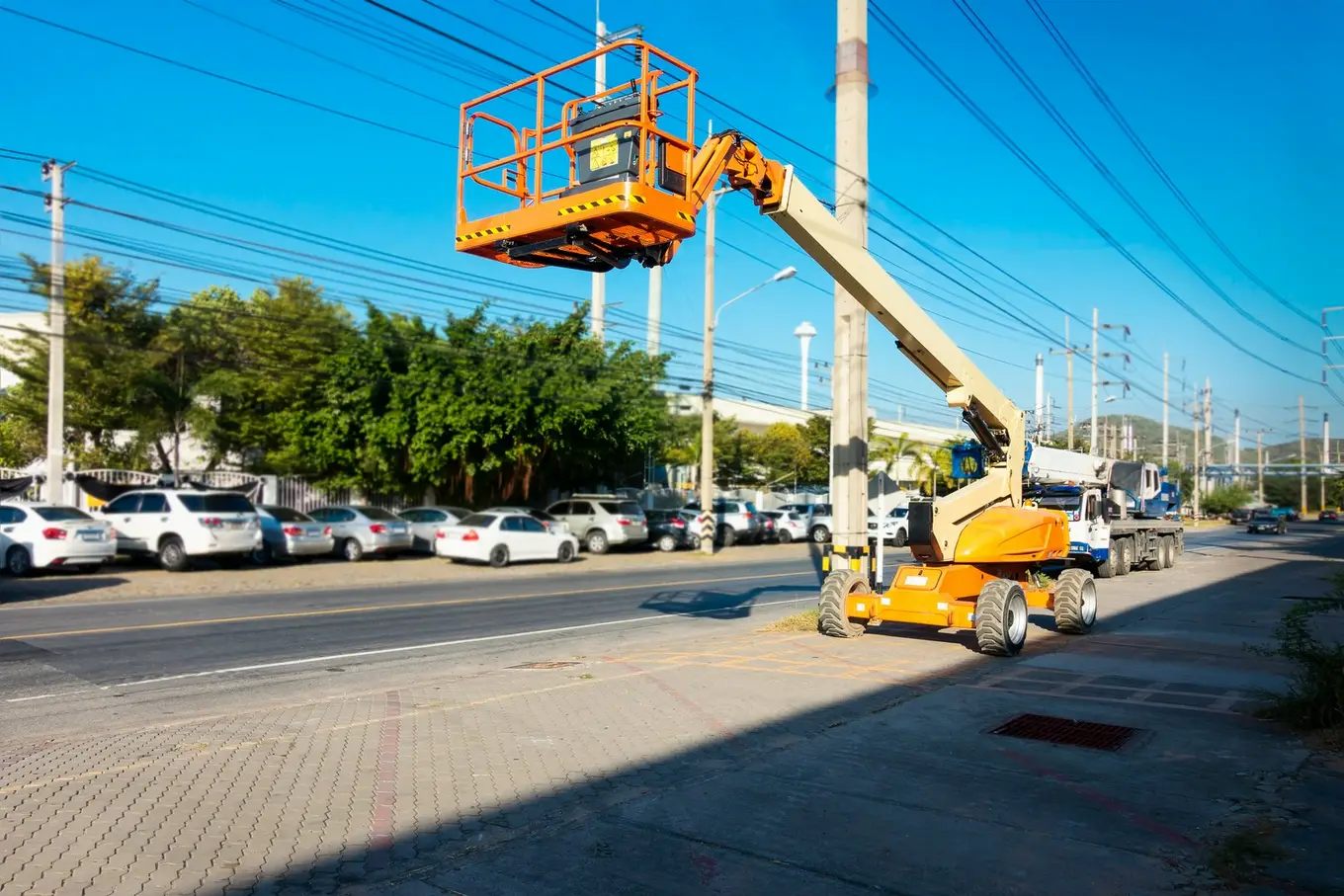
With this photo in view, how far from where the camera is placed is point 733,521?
1554 inches

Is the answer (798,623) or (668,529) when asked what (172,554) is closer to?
(798,623)

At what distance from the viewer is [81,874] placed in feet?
16.0

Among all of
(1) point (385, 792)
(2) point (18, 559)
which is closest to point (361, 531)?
(2) point (18, 559)

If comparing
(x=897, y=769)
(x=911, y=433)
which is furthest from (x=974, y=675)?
(x=911, y=433)

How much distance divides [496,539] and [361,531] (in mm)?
3815

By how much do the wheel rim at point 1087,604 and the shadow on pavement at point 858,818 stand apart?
17.4 ft

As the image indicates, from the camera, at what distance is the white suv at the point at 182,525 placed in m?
22.4

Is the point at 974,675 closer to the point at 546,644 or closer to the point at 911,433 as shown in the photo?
the point at 546,644

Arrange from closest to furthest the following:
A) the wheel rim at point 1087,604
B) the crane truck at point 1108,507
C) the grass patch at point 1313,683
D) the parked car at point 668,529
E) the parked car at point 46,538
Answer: the grass patch at point 1313,683
the wheel rim at point 1087,604
the parked car at point 46,538
the crane truck at point 1108,507
the parked car at point 668,529

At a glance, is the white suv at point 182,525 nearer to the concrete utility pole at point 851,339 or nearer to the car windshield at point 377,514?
the car windshield at point 377,514

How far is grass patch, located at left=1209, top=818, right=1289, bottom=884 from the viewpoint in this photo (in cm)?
509

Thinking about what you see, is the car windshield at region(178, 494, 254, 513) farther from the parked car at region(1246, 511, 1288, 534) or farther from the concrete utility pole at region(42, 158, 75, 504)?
the parked car at region(1246, 511, 1288, 534)

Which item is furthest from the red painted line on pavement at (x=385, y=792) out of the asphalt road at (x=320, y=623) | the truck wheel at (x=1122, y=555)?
the truck wheel at (x=1122, y=555)

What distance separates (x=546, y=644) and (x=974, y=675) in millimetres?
5654
